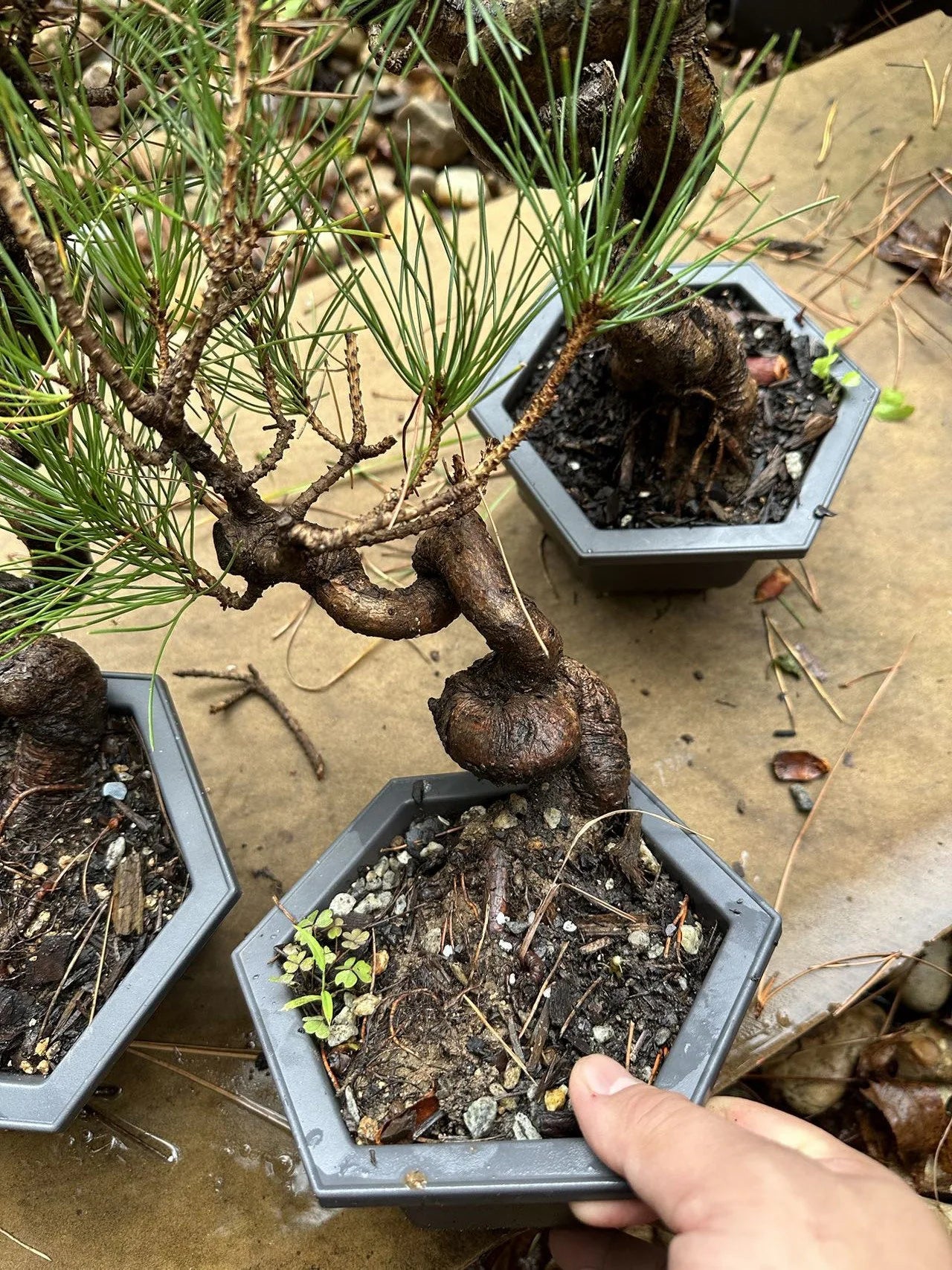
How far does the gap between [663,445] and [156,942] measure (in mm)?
840

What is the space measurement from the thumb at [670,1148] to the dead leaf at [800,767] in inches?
20.9

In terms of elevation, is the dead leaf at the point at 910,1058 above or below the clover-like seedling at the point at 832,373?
below

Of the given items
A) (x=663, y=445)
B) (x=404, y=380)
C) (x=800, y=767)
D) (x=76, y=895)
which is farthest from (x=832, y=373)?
(x=76, y=895)

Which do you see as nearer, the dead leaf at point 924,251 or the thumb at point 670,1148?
the thumb at point 670,1148

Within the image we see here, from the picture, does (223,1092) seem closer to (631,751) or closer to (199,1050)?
(199,1050)

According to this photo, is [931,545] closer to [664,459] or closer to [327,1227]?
[664,459]

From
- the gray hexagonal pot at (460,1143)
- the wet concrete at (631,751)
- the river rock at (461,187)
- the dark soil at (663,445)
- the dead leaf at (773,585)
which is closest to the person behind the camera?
the gray hexagonal pot at (460,1143)

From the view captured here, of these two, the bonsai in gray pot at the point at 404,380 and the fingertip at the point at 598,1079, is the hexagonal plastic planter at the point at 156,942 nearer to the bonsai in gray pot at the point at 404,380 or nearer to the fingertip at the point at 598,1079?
the bonsai in gray pot at the point at 404,380

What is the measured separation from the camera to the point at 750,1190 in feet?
1.96

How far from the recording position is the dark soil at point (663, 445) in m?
1.19

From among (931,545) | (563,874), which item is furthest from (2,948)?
(931,545)

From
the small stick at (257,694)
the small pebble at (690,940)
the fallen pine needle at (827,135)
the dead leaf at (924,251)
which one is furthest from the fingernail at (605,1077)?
the fallen pine needle at (827,135)

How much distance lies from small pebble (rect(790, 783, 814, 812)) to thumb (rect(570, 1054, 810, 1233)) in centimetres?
51

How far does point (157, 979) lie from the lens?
0.84 meters
